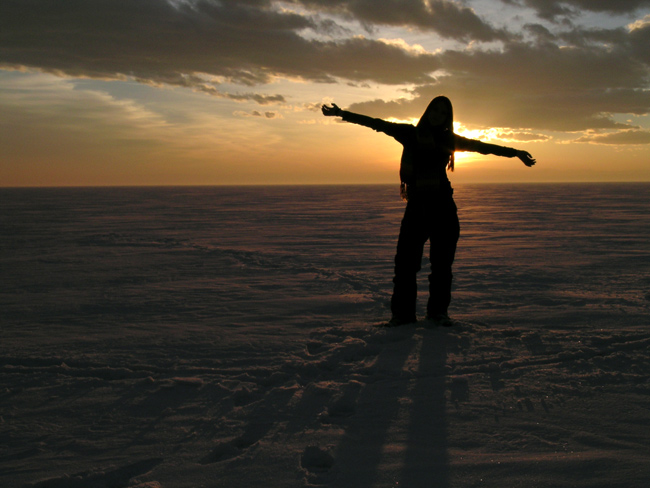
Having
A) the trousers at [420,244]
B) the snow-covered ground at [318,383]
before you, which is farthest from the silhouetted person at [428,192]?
the snow-covered ground at [318,383]

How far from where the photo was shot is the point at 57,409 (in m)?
2.46

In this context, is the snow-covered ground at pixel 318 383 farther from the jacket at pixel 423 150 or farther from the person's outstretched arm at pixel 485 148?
the person's outstretched arm at pixel 485 148

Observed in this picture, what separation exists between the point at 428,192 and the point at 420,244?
0.44 metres

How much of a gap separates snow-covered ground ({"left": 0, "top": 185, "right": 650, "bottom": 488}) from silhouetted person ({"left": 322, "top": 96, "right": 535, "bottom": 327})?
32cm

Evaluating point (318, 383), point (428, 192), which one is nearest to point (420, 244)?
point (428, 192)

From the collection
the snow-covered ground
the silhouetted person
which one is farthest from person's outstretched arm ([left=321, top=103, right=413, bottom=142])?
the snow-covered ground

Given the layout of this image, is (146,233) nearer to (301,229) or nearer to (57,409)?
(301,229)

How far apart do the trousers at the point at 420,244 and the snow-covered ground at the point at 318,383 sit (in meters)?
0.28

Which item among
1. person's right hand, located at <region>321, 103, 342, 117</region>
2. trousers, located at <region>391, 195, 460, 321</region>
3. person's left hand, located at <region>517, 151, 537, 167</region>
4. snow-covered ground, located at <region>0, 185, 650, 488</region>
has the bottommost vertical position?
snow-covered ground, located at <region>0, 185, 650, 488</region>

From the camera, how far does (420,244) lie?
3852 mm

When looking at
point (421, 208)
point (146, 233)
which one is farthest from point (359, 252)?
point (146, 233)

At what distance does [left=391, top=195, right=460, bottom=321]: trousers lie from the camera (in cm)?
378

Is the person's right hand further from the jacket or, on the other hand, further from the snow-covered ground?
the snow-covered ground

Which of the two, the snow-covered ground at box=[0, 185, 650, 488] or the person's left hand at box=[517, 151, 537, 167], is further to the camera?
the person's left hand at box=[517, 151, 537, 167]
